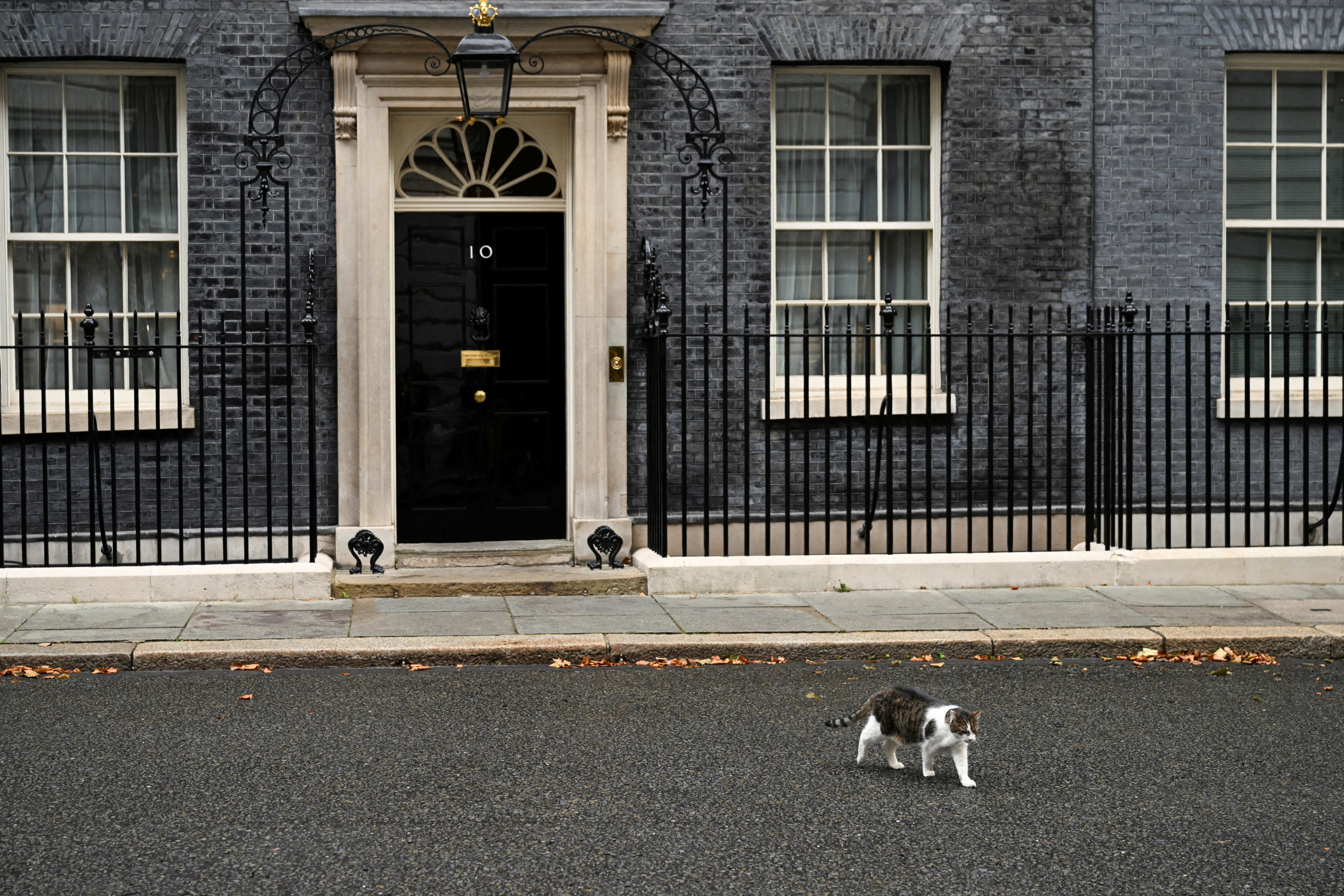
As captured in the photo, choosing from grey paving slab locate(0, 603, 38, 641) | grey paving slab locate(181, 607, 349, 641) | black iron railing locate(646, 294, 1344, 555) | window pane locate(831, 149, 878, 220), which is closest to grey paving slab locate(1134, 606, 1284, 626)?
black iron railing locate(646, 294, 1344, 555)

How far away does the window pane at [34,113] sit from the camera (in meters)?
10.0

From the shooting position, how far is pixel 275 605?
8789mm

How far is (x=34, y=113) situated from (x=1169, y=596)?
309 inches

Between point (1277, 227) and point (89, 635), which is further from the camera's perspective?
point (1277, 227)

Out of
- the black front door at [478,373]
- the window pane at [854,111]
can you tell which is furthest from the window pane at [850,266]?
the black front door at [478,373]

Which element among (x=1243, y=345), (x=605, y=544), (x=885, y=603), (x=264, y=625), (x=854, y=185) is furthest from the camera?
(x=1243, y=345)

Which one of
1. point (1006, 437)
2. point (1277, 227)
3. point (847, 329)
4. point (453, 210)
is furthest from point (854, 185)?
point (1277, 227)

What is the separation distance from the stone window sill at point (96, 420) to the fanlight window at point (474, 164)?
2.11 metres

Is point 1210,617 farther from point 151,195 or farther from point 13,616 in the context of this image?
point 151,195

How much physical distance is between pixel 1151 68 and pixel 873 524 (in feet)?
12.2

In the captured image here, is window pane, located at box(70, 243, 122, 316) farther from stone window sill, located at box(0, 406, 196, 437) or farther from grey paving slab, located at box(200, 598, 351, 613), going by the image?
grey paving slab, located at box(200, 598, 351, 613)

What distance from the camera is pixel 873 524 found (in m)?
10.7

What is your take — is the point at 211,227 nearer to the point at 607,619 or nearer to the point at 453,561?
the point at 453,561

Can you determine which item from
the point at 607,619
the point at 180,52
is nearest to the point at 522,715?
the point at 607,619
